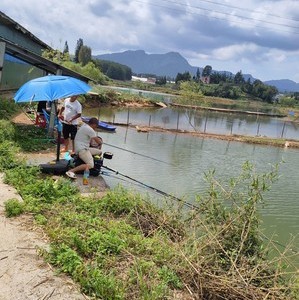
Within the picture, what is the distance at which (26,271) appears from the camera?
4.11m

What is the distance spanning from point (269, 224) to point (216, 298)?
4.94 metres

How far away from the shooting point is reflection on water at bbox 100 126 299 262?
969cm

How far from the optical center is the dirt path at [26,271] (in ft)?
12.3

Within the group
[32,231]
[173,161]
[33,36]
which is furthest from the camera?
[33,36]

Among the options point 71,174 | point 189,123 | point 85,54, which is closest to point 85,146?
point 71,174

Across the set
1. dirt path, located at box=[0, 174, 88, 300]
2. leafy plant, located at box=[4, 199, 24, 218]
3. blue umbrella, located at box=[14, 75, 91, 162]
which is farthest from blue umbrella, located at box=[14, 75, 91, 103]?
dirt path, located at box=[0, 174, 88, 300]

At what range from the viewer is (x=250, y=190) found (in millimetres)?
5266

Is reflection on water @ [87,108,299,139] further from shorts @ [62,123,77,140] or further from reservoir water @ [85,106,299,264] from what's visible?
shorts @ [62,123,77,140]

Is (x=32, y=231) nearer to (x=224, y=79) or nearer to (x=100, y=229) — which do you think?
(x=100, y=229)

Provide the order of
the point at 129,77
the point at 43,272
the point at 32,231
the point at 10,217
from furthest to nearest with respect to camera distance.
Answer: the point at 129,77
the point at 10,217
the point at 32,231
the point at 43,272

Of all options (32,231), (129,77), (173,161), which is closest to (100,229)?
(32,231)

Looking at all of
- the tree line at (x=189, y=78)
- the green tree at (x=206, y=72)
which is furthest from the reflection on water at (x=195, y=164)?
the green tree at (x=206, y=72)

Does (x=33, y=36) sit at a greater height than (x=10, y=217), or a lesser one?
greater

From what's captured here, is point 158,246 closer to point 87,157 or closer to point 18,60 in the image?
point 87,157
